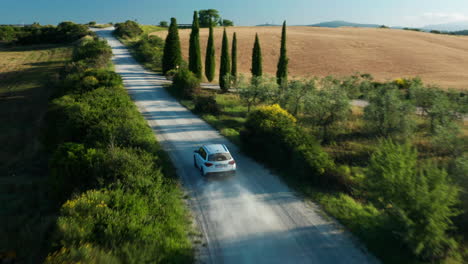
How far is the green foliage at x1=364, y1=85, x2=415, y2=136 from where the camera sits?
18.6 metres

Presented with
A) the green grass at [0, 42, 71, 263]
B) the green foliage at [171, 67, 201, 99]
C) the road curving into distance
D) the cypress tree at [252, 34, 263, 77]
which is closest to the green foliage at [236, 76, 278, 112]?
the green foliage at [171, 67, 201, 99]

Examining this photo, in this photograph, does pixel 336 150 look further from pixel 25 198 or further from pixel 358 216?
pixel 25 198

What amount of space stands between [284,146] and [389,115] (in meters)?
8.57

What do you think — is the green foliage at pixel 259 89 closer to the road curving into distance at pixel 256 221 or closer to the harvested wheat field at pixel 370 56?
the road curving into distance at pixel 256 221

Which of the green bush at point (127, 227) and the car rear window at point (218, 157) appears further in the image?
the car rear window at point (218, 157)

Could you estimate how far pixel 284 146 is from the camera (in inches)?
598

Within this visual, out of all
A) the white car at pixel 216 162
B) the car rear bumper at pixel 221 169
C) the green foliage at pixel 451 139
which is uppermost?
the green foliage at pixel 451 139

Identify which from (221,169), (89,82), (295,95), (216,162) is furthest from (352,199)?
(89,82)

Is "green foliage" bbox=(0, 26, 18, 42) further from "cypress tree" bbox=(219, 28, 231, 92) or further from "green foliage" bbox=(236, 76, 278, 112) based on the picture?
"green foliage" bbox=(236, 76, 278, 112)

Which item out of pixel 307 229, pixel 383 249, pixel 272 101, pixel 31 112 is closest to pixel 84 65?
pixel 31 112

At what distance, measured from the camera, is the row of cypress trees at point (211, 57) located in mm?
36812

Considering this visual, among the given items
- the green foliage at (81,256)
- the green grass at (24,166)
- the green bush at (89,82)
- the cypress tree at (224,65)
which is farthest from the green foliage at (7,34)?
the green foliage at (81,256)

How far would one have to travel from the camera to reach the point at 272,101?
2520cm

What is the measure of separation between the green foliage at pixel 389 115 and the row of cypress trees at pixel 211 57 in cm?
1263
